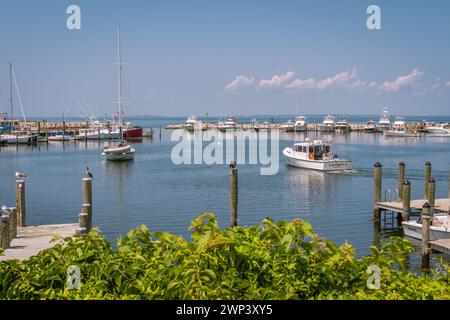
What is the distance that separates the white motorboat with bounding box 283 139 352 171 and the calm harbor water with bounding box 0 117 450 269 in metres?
Answer: 1.16

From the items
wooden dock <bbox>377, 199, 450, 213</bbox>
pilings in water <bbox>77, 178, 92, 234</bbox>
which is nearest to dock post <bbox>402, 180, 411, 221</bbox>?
wooden dock <bbox>377, 199, 450, 213</bbox>

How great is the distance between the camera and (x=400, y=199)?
104 feet

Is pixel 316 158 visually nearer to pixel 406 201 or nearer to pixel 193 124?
Answer: pixel 406 201

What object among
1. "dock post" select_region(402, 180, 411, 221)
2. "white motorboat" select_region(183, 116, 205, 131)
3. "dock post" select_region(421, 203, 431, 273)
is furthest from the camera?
"white motorboat" select_region(183, 116, 205, 131)

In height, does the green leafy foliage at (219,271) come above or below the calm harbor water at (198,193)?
above

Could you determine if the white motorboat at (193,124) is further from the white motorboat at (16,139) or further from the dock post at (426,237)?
the dock post at (426,237)

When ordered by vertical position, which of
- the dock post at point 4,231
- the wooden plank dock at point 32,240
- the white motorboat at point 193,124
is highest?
the white motorboat at point 193,124

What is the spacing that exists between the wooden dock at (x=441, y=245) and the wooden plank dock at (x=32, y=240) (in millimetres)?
14978

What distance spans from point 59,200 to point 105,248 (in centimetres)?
3692

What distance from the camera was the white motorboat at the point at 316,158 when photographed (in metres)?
57.2

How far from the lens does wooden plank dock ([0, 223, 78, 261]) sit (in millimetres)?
15789

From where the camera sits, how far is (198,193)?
144 feet

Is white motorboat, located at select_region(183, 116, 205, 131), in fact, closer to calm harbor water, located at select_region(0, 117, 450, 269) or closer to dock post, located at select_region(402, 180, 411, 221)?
calm harbor water, located at select_region(0, 117, 450, 269)

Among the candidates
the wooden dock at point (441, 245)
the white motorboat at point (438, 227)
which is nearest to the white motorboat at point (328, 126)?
the white motorboat at point (438, 227)
